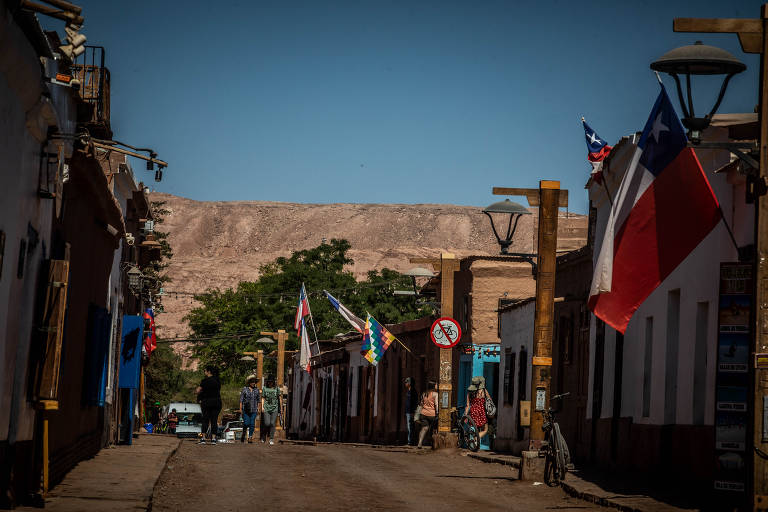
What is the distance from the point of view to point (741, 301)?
37.0 ft

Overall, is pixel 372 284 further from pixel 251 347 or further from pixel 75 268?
pixel 75 268

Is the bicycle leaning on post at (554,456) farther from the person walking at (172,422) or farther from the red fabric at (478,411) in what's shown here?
the person walking at (172,422)

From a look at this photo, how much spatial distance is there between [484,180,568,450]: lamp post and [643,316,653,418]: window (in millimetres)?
1987

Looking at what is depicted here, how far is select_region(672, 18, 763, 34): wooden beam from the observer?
988cm

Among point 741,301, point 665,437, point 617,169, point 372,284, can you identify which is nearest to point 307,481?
point 665,437

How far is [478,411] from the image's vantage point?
85.0 feet

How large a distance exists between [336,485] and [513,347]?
47.0ft

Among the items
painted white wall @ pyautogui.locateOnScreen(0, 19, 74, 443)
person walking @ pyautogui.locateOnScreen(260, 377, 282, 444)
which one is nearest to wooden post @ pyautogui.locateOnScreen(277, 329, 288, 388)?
person walking @ pyautogui.locateOnScreen(260, 377, 282, 444)

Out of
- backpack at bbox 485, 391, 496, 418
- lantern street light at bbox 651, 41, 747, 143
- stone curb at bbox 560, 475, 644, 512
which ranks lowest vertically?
stone curb at bbox 560, 475, 644, 512

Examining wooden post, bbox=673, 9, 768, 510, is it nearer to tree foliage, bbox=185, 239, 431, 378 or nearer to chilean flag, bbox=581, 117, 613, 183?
chilean flag, bbox=581, 117, 613, 183

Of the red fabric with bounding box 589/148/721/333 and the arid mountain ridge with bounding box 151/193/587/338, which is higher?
the arid mountain ridge with bounding box 151/193/587/338

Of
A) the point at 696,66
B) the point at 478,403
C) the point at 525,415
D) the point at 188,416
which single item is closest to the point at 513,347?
the point at 478,403

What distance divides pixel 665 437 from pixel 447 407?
10082 mm

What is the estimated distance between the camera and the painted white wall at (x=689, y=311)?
13609mm
